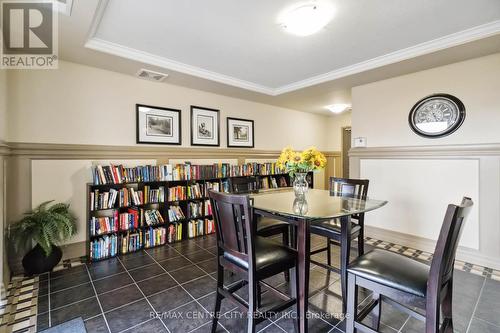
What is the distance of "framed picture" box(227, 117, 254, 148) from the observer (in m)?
4.52

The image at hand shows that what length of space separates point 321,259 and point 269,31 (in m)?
2.65

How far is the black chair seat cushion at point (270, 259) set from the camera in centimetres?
155

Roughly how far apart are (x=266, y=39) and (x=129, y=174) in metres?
2.38

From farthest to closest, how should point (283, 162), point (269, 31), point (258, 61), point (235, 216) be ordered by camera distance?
point (258, 61), point (269, 31), point (283, 162), point (235, 216)

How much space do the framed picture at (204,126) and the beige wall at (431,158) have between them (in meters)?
2.38

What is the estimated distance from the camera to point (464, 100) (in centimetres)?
294

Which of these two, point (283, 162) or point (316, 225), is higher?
point (283, 162)

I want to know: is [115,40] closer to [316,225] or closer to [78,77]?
[78,77]

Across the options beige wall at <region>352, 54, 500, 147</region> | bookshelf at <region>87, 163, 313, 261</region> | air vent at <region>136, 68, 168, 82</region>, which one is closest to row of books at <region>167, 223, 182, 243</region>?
bookshelf at <region>87, 163, 313, 261</region>

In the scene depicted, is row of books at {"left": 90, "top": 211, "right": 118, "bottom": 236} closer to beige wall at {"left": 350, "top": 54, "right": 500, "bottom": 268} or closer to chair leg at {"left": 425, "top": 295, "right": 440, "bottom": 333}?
chair leg at {"left": 425, "top": 295, "right": 440, "bottom": 333}

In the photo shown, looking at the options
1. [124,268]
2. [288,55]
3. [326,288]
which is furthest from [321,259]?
[288,55]

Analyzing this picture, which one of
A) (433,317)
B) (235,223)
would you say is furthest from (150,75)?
(433,317)

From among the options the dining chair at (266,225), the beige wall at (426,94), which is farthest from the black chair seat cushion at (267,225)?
the beige wall at (426,94)

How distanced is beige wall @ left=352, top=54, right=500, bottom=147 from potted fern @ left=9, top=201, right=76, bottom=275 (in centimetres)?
420
